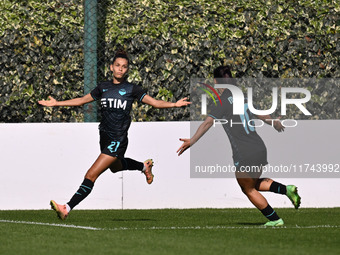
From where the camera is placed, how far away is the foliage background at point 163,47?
45.8ft

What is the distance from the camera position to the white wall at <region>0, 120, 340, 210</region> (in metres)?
13.2

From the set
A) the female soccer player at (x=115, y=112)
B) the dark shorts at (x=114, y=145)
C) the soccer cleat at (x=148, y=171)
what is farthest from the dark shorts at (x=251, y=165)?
the soccer cleat at (x=148, y=171)

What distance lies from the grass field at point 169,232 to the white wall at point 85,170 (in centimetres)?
37

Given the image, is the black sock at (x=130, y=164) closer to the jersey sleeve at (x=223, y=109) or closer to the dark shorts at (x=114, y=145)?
the dark shorts at (x=114, y=145)

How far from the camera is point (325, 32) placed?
14195 mm

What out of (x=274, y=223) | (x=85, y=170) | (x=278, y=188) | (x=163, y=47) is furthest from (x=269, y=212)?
(x=163, y=47)

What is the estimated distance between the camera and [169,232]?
952 centimetres

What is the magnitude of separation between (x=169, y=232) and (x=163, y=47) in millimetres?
5023

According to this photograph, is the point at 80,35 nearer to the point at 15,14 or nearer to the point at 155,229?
the point at 15,14

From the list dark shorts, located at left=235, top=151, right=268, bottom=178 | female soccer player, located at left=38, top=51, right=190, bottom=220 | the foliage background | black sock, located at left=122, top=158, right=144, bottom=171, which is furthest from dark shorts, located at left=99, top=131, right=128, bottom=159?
the foliage background

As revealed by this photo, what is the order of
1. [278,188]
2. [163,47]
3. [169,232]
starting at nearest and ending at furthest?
[169,232], [278,188], [163,47]

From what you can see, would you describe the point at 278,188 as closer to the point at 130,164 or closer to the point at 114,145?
the point at 114,145

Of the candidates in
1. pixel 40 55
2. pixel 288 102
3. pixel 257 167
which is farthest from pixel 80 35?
pixel 257 167

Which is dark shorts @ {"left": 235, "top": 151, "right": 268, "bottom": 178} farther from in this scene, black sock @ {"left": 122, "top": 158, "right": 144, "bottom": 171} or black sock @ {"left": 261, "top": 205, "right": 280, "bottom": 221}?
black sock @ {"left": 122, "top": 158, "right": 144, "bottom": 171}
